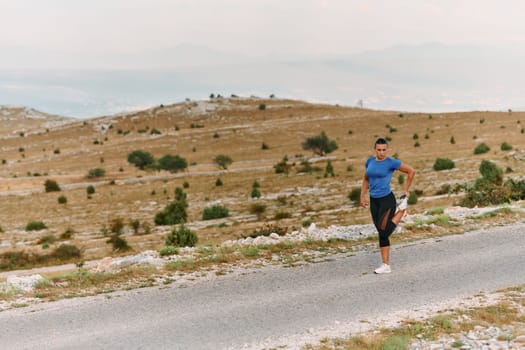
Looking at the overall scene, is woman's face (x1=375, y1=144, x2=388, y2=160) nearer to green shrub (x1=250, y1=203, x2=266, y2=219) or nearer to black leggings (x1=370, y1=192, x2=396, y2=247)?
black leggings (x1=370, y1=192, x2=396, y2=247)

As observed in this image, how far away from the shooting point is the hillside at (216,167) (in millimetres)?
31731

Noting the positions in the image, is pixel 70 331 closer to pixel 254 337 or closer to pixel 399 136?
pixel 254 337

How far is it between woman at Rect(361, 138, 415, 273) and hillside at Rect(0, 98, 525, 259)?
43.4 ft

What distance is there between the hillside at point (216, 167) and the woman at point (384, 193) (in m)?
13.2

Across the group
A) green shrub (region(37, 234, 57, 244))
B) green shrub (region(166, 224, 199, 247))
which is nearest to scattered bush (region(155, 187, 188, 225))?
green shrub (region(37, 234, 57, 244))

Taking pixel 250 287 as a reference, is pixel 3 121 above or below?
above

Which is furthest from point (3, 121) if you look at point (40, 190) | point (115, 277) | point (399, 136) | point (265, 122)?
point (115, 277)

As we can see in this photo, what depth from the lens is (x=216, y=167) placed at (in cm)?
6512

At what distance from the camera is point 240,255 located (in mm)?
12094

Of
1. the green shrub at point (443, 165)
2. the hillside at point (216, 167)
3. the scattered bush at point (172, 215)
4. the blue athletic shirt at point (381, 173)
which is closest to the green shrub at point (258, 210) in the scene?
the hillside at point (216, 167)

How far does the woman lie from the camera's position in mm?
9773

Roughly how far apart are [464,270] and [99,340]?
7.77m

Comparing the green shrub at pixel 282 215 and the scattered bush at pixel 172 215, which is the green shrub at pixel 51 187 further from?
the green shrub at pixel 282 215

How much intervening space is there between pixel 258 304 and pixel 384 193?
12.1 ft
